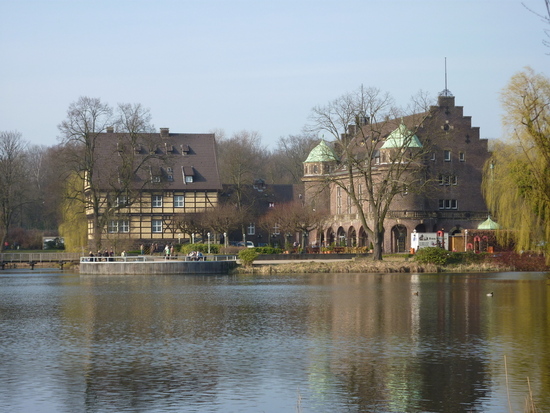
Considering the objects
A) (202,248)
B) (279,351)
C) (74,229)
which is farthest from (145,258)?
(279,351)

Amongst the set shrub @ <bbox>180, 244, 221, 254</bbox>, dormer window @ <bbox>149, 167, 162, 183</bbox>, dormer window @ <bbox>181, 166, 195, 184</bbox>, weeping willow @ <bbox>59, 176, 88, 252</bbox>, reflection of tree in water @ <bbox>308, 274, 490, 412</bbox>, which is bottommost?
reflection of tree in water @ <bbox>308, 274, 490, 412</bbox>

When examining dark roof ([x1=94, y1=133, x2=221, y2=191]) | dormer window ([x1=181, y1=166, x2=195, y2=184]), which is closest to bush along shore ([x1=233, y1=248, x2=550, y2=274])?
dark roof ([x1=94, y1=133, x2=221, y2=191])

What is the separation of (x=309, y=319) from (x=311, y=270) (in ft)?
89.5

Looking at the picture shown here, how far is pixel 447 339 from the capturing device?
974 inches

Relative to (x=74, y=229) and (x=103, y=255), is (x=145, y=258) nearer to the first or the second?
(x=103, y=255)

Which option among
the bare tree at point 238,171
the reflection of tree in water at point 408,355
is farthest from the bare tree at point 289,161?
the reflection of tree in water at point 408,355

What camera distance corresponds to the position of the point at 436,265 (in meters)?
55.7

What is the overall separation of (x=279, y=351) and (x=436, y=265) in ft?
112

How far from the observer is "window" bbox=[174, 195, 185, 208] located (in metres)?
87.4

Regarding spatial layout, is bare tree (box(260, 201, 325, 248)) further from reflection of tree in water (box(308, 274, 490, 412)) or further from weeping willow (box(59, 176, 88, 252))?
reflection of tree in water (box(308, 274, 490, 412))

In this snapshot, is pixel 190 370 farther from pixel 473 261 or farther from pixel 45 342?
pixel 473 261

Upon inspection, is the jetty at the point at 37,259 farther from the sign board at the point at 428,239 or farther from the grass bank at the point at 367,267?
the sign board at the point at 428,239

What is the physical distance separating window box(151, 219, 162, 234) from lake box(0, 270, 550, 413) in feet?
146

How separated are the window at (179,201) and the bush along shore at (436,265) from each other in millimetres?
30564
